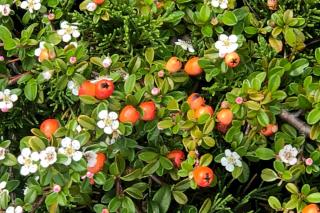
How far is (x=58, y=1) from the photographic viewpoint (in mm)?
1852

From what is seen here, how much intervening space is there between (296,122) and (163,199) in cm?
42

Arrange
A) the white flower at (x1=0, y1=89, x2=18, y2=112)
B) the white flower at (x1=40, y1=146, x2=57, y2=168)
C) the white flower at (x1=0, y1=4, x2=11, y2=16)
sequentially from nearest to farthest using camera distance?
the white flower at (x1=40, y1=146, x2=57, y2=168), the white flower at (x1=0, y1=89, x2=18, y2=112), the white flower at (x1=0, y1=4, x2=11, y2=16)

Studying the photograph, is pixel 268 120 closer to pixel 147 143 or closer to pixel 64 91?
pixel 147 143

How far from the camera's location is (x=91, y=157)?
1550 millimetres

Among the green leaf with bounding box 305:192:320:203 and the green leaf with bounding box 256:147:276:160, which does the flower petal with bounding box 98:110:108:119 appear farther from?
the green leaf with bounding box 305:192:320:203

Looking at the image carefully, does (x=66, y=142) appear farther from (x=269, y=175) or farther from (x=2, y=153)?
(x=269, y=175)

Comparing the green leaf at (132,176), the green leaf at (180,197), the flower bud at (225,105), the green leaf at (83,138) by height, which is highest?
the flower bud at (225,105)

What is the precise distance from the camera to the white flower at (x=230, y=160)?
1661 millimetres

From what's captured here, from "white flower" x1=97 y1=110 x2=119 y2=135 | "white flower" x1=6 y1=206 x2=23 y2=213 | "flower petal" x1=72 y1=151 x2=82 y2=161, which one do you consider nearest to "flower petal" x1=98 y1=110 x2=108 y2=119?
"white flower" x1=97 y1=110 x2=119 y2=135

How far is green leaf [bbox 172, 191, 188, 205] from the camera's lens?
167 centimetres

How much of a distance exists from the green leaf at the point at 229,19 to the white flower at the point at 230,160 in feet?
1.16

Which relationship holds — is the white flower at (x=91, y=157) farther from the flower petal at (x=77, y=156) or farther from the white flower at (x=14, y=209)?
the white flower at (x=14, y=209)

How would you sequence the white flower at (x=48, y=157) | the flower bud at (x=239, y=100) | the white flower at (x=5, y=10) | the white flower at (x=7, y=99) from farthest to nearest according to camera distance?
the white flower at (x=5, y=10) < the white flower at (x=7, y=99) < the flower bud at (x=239, y=100) < the white flower at (x=48, y=157)

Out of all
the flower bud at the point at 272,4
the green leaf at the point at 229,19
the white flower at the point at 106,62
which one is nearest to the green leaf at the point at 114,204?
the white flower at the point at 106,62
